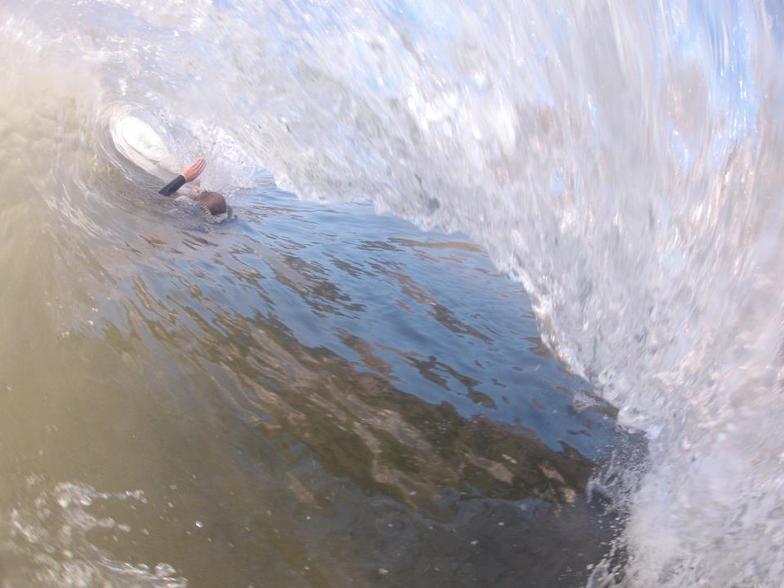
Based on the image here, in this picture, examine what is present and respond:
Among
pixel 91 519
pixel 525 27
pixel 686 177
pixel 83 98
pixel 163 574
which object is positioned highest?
pixel 83 98

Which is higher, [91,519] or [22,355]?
[22,355]

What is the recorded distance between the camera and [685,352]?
2.86 metres

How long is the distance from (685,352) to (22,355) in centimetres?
303

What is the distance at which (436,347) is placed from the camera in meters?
4.00

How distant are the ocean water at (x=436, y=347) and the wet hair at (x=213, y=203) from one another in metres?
1.94

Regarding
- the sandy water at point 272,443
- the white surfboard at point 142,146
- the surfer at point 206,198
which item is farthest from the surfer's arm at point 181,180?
the sandy water at point 272,443

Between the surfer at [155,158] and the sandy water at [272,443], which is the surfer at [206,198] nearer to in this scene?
the surfer at [155,158]

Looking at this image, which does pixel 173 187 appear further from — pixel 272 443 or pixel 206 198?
pixel 272 443

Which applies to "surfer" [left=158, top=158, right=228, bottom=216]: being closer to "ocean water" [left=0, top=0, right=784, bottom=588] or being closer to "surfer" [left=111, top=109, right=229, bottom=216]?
"surfer" [left=111, top=109, right=229, bottom=216]

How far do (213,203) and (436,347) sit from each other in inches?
154

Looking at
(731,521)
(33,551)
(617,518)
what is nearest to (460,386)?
(617,518)

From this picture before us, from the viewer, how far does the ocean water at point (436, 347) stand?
228 cm

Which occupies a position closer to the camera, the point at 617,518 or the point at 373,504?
the point at 373,504

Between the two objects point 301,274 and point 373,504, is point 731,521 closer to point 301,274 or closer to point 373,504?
point 373,504
